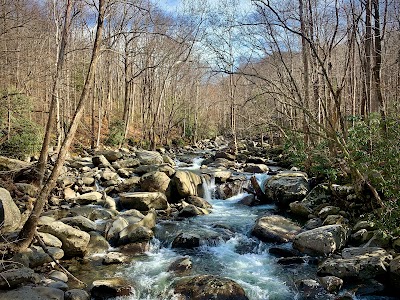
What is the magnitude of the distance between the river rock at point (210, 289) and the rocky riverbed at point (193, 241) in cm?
2

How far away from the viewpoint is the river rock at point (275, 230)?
8.37 m

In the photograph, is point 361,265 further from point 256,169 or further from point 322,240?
point 256,169

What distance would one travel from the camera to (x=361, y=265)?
243 inches

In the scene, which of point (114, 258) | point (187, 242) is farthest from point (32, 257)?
point (187, 242)

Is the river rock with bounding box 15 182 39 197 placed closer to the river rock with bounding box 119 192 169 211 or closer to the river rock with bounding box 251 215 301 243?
the river rock with bounding box 119 192 169 211

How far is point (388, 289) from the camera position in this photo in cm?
583

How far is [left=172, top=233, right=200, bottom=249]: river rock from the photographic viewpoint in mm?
8281

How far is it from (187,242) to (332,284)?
355 centimetres

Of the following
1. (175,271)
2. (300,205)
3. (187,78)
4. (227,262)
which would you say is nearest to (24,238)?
(175,271)

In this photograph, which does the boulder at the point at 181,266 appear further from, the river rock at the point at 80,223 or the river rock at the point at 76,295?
the river rock at the point at 80,223

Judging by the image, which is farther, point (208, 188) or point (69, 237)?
point (208, 188)

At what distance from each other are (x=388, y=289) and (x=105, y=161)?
11.6 meters

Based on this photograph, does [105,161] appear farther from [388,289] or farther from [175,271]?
[388,289]

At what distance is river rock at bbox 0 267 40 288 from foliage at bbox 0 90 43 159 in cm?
718
